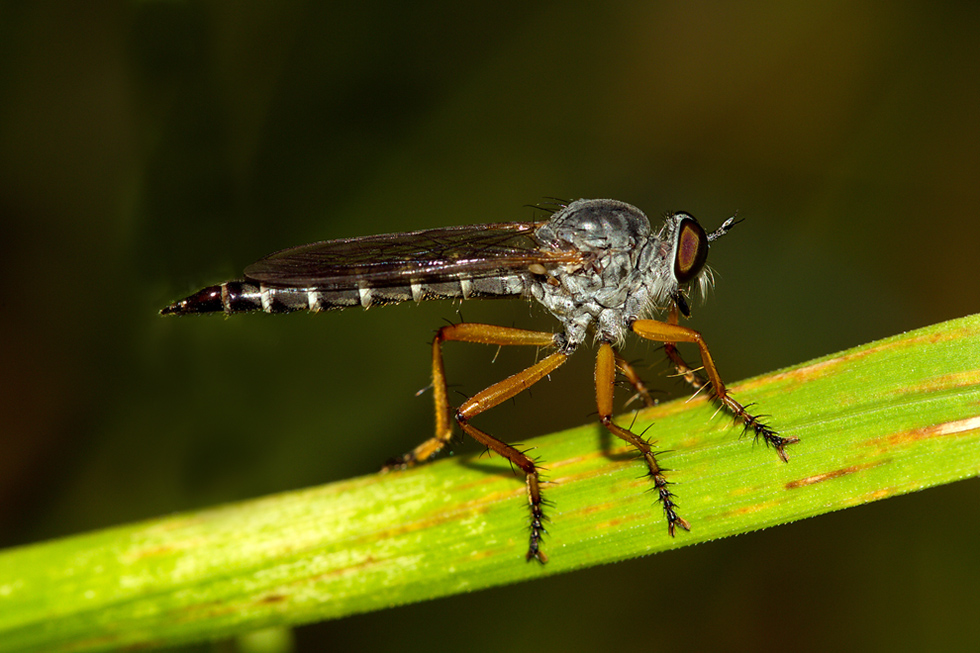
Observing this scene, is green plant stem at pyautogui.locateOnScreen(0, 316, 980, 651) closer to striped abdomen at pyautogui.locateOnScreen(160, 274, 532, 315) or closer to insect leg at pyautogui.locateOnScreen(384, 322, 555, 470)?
insect leg at pyautogui.locateOnScreen(384, 322, 555, 470)

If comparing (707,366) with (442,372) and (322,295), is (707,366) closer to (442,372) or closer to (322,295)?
(442,372)

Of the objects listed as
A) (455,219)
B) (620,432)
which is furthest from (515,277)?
(620,432)

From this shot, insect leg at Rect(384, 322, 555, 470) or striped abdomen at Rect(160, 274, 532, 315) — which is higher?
striped abdomen at Rect(160, 274, 532, 315)

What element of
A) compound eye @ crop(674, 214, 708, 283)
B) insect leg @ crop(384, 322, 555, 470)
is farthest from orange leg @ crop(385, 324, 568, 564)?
compound eye @ crop(674, 214, 708, 283)

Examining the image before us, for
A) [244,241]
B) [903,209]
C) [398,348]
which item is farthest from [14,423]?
[903,209]

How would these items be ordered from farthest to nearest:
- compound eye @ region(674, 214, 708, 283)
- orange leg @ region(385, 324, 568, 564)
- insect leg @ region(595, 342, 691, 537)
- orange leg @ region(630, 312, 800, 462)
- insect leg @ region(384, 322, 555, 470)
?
compound eye @ region(674, 214, 708, 283) → insect leg @ region(384, 322, 555, 470) → orange leg @ region(385, 324, 568, 564) → orange leg @ region(630, 312, 800, 462) → insect leg @ region(595, 342, 691, 537)

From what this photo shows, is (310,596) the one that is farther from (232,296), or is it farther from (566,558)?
(232,296)

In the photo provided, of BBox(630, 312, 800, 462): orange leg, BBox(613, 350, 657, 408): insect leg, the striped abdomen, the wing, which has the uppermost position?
the wing
